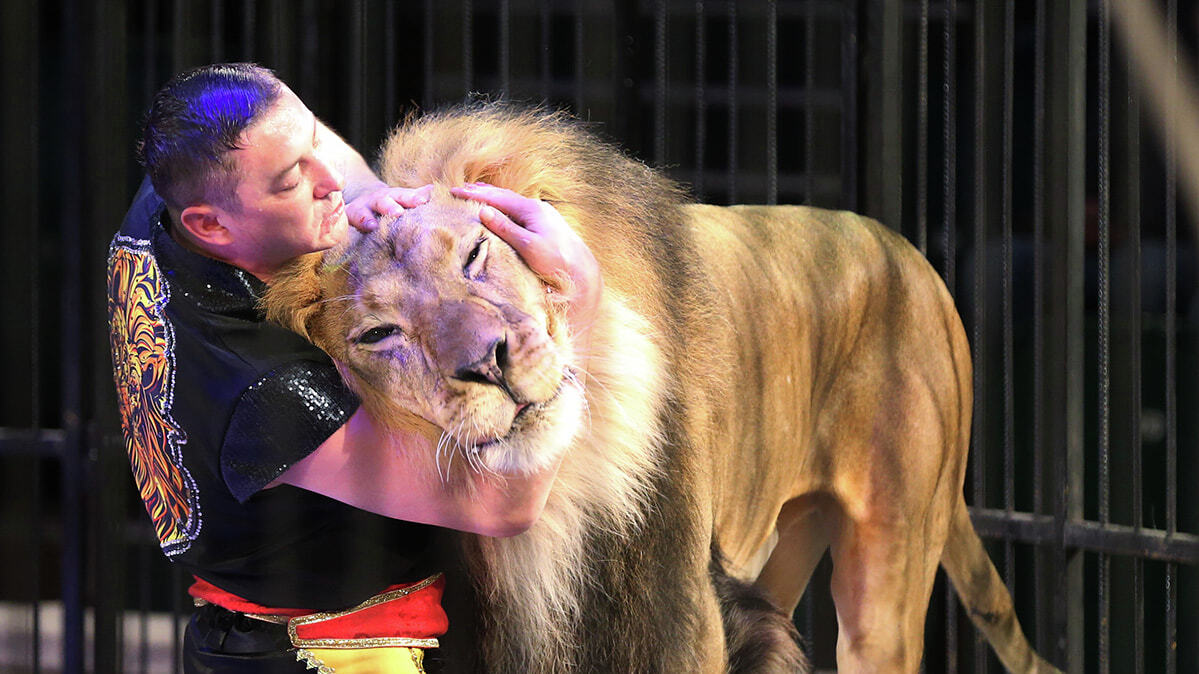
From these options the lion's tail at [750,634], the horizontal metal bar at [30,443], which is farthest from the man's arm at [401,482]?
the horizontal metal bar at [30,443]

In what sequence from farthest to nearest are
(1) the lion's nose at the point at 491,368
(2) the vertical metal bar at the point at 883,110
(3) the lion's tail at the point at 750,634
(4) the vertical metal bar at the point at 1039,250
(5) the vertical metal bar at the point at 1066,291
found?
(2) the vertical metal bar at the point at 883,110 < (4) the vertical metal bar at the point at 1039,250 < (5) the vertical metal bar at the point at 1066,291 < (3) the lion's tail at the point at 750,634 < (1) the lion's nose at the point at 491,368

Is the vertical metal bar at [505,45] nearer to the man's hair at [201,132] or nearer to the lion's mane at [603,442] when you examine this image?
the lion's mane at [603,442]

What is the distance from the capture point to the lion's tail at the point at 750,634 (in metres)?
1.30

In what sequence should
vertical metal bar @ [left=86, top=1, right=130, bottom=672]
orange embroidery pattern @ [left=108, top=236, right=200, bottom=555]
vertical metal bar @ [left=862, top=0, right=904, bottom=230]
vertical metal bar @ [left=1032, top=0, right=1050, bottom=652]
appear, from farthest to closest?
vertical metal bar @ [left=86, top=1, right=130, bottom=672]
vertical metal bar @ [left=862, top=0, right=904, bottom=230]
vertical metal bar @ [left=1032, top=0, right=1050, bottom=652]
orange embroidery pattern @ [left=108, top=236, right=200, bottom=555]

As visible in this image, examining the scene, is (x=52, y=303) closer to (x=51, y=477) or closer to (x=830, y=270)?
(x=51, y=477)

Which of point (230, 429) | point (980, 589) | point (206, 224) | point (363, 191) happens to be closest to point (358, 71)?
point (363, 191)

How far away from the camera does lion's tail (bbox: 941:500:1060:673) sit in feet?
5.43

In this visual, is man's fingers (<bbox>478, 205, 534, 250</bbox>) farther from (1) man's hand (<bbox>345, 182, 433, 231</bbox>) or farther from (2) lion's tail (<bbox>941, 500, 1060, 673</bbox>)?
(2) lion's tail (<bbox>941, 500, 1060, 673</bbox>)

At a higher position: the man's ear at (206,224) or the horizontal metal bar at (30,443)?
the man's ear at (206,224)

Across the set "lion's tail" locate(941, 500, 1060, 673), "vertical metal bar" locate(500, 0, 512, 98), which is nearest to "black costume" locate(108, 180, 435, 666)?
"vertical metal bar" locate(500, 0, 512, 98)

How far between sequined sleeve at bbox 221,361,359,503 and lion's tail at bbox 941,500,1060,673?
101 centimetres

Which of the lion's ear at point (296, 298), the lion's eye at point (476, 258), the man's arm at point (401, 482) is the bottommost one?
the man's arm at point (401, 482)

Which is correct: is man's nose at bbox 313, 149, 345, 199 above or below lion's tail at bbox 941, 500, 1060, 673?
above

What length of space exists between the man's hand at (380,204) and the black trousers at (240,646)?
14.1 inches
